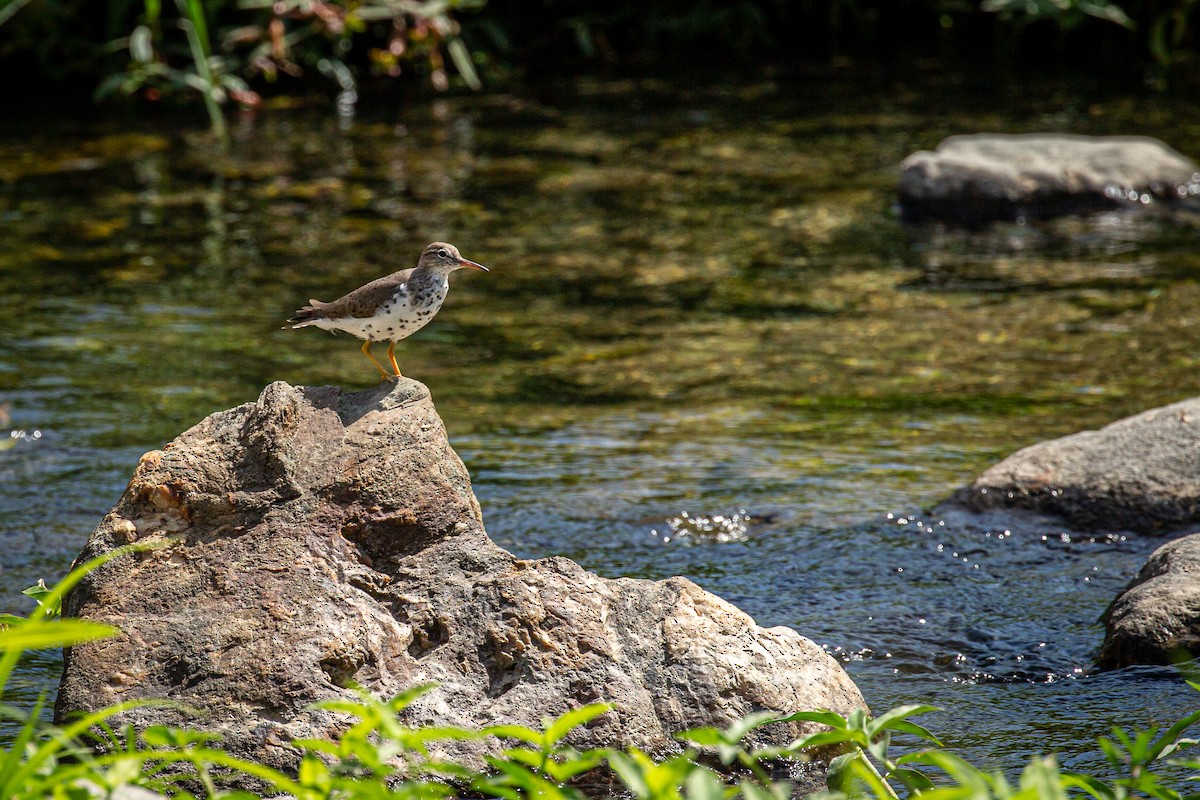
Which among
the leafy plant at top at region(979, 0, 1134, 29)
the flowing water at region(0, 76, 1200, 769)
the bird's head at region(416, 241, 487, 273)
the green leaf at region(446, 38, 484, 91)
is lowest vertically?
the flowing water at region(0, 76, 1200, 769)

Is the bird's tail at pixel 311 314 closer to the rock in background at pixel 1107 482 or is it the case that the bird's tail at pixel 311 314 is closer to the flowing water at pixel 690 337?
the flowing water at pixel 690 337

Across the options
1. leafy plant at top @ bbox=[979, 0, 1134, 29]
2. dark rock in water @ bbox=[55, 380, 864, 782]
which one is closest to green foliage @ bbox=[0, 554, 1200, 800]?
dark rock in water @ bbox=[55, 380, 864, 782]

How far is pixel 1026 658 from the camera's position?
17.4 ft

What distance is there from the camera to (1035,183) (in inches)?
479

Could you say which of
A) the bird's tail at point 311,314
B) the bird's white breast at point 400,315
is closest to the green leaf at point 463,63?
the bird's tail at point 311,314

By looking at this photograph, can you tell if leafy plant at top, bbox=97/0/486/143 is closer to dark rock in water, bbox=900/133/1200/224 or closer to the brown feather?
dark rock in water, bbox=900/133/1200/224

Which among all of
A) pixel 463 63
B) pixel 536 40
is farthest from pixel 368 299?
pixel 536 40

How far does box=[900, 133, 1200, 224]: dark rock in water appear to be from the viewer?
12.2m

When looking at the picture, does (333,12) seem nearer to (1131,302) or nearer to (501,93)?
(501,93)

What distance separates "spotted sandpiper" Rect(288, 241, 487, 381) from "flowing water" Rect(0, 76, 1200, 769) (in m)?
1.59

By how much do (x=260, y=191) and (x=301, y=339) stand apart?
3984 millimetres

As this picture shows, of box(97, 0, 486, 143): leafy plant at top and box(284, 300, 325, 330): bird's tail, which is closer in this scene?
box(284, 300, 325, 330): bird's tail

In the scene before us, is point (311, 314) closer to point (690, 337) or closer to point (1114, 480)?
point (1114, 480)

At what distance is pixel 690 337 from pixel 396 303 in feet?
15.3
